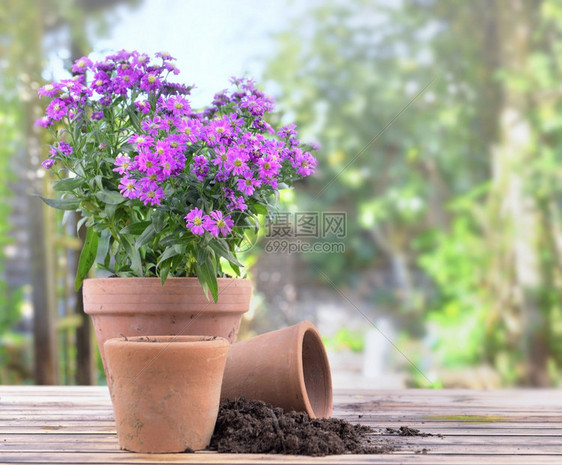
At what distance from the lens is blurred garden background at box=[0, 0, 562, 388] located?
10.9 ft

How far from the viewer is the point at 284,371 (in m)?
1.30

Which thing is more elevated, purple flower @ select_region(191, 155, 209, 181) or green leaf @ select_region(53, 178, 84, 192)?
purple flower @ select_region(191, 155, 209, 181)

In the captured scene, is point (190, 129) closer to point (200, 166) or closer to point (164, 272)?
point (200, 166)

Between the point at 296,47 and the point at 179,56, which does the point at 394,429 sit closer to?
the point at 179,56

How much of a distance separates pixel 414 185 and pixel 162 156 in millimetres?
2835

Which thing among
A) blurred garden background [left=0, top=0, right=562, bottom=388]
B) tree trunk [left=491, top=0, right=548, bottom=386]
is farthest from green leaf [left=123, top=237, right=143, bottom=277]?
tree trunk [left=491, top=0, right=548, bottom=386]

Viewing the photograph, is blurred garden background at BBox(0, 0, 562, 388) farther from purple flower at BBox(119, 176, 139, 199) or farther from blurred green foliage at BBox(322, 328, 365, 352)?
purple flower at BBox(119, 176, 139, 199)

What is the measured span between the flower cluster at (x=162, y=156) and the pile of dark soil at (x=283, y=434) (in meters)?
0.31

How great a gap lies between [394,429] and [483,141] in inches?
108

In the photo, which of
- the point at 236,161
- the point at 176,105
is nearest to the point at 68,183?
the point at 176,105

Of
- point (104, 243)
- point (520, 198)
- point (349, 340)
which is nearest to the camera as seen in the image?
point (104, 243)

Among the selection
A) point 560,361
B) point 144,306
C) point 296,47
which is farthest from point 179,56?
point 560,361

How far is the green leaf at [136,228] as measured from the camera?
4.19 ft

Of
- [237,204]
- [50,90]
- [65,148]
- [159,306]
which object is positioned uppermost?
[50,90]
